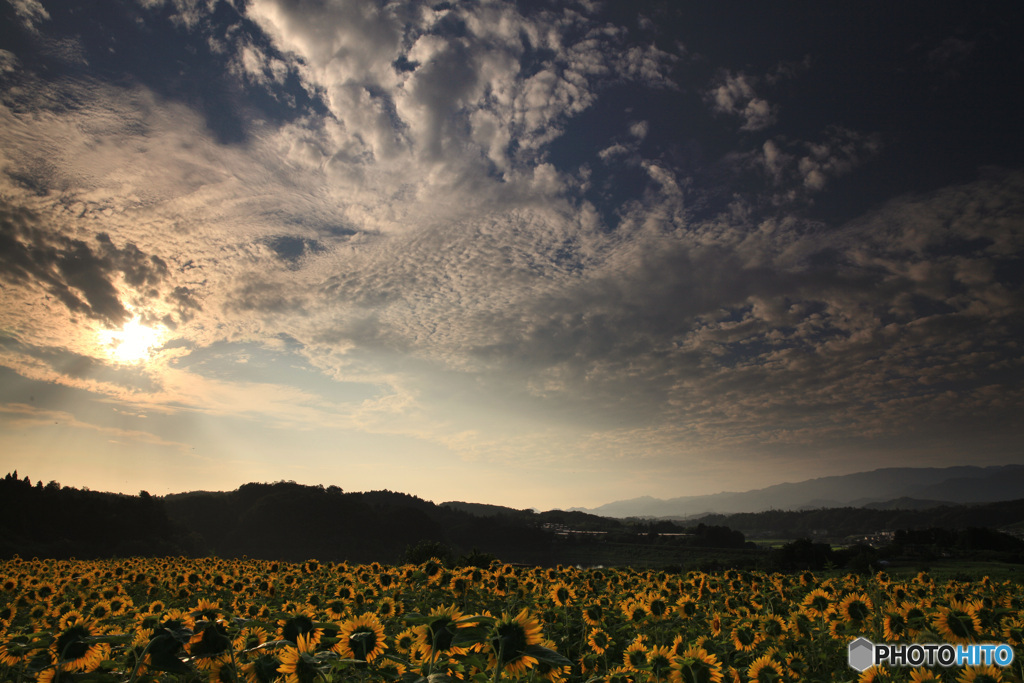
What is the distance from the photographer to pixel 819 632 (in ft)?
20.2

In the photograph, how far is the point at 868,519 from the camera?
Answer: 13062 cm

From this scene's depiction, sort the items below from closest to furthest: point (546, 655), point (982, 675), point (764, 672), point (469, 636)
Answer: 1. point (546, 655)
2. point (469, 636)
3. point (982, 675)
4. point (764, 672)

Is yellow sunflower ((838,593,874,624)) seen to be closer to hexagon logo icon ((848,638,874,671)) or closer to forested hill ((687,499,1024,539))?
hexagon logo icon ((848,638,874,671))

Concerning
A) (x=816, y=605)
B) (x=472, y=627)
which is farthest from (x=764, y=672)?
(x=472, y=627)

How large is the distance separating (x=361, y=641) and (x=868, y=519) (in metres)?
165

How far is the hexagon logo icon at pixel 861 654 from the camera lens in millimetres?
5029

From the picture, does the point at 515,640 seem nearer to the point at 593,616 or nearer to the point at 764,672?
the point at 764,672

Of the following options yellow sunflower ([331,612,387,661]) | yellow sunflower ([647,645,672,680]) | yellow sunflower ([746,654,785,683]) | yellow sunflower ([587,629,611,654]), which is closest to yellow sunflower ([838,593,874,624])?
yellow sunflower ([746,654,785,683])

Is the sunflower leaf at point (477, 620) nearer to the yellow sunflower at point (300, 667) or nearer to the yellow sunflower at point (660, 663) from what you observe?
the yellow sunflower at point (300, 667)

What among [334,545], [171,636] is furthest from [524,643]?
[334,545]

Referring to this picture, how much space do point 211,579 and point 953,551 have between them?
57.8 m

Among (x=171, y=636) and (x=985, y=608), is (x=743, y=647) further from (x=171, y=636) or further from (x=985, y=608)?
(x=171, y=636)

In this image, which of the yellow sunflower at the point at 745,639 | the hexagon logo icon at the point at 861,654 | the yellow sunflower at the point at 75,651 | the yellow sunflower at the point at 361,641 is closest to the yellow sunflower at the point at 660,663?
the yellow sunflower at the point at 361,641

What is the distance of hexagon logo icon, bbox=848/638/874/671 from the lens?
198 inches
